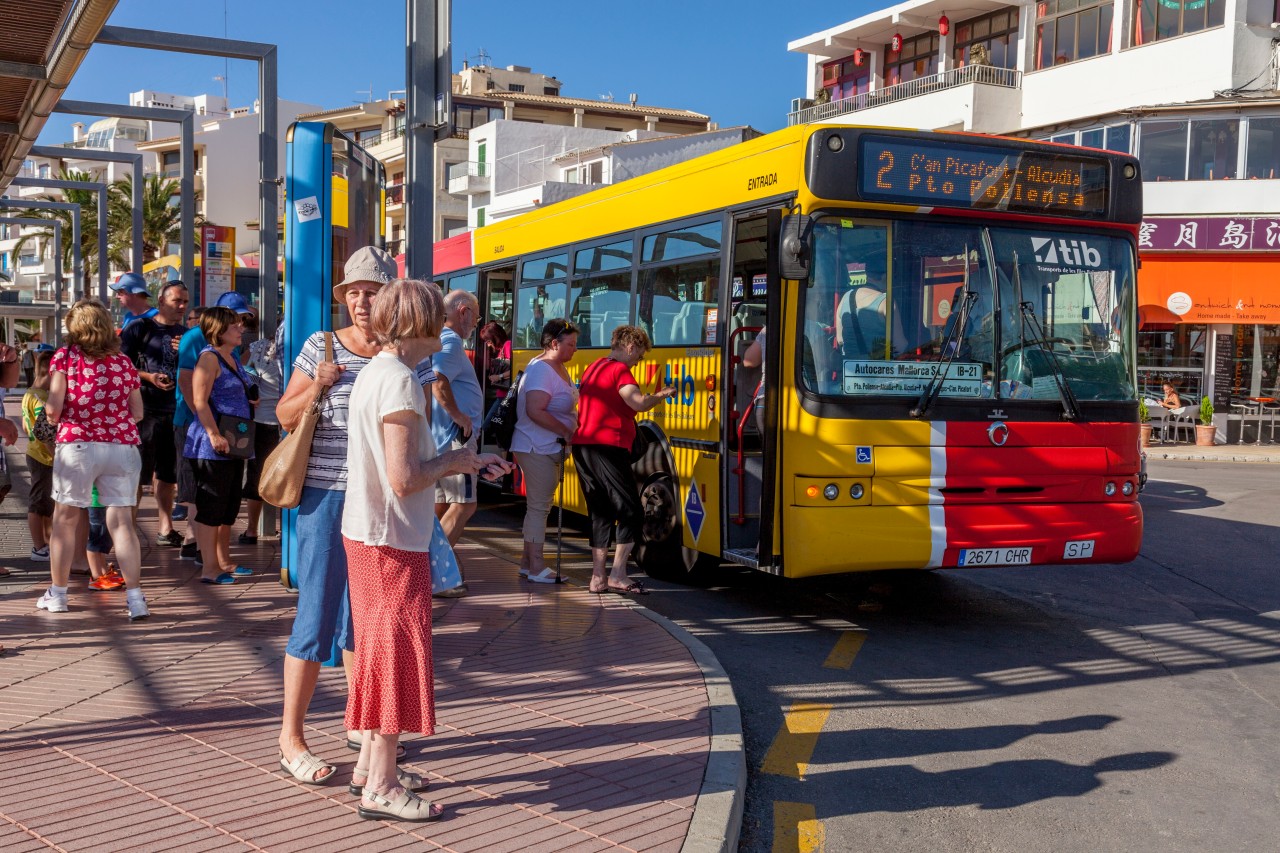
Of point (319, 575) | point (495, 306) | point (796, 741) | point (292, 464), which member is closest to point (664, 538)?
point (796, 741)

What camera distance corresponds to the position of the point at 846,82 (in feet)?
150

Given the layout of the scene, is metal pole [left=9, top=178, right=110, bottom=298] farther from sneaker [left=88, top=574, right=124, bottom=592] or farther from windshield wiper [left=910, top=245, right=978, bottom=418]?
windshield wiper [left=910, top=245, right=978, bottom=418]

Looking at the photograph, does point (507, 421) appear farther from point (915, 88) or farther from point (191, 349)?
point (915, 88)

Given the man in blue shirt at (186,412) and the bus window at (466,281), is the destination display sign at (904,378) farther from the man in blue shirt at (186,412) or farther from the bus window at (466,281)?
the bus window at (466,281)

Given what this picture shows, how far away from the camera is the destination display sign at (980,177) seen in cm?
771

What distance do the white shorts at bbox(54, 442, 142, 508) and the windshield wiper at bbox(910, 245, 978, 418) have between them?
15.5 feet

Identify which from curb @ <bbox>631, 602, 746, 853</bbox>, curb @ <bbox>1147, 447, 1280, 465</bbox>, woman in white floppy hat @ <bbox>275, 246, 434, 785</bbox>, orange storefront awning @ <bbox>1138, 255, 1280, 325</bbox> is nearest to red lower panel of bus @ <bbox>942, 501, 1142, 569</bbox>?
curb @ <bbox>631, 602, 746, 853</bbox>

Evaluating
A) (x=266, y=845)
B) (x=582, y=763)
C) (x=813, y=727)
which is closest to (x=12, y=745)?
(x=266, y=845)

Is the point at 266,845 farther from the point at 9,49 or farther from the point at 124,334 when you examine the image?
the point at 9,49

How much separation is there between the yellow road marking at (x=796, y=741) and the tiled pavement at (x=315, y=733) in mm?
347

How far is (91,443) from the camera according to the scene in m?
7.22

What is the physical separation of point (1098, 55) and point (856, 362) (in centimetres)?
2986

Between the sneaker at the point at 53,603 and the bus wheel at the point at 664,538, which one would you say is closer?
the sneaker at the point at 53,603

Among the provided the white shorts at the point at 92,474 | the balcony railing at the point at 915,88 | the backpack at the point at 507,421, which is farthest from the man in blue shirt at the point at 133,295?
the balcony railing at the point at 915,88
